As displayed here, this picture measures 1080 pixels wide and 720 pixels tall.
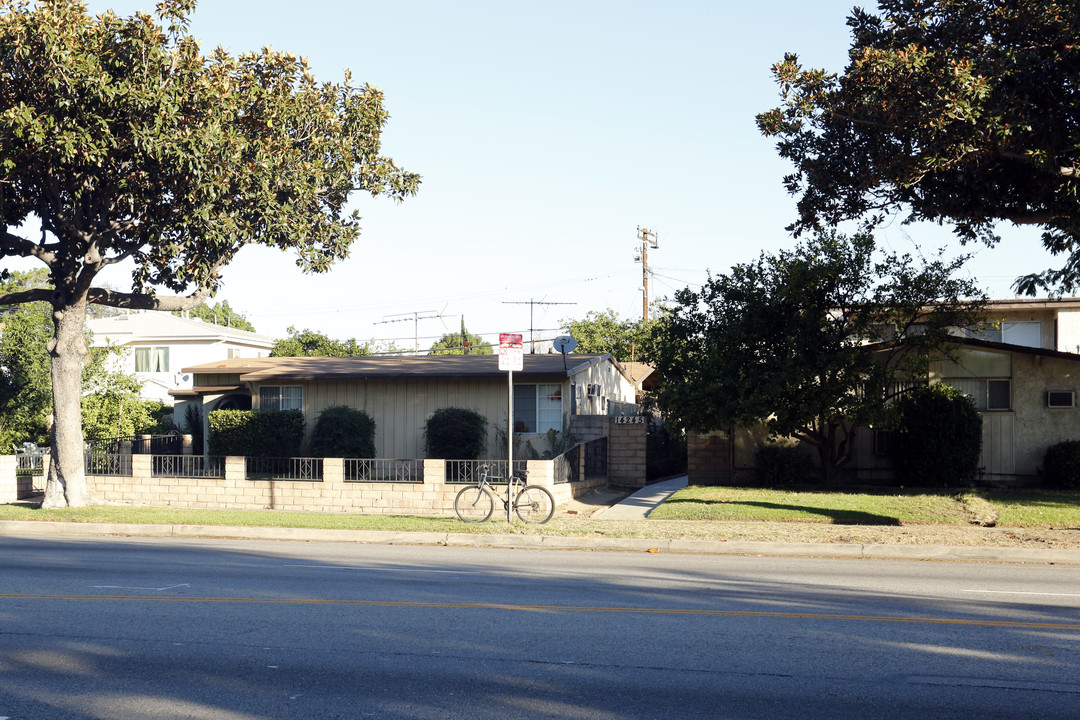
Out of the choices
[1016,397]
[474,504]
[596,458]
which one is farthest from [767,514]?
[1016,397]

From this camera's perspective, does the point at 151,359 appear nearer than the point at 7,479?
No

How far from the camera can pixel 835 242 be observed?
19938 millimetres

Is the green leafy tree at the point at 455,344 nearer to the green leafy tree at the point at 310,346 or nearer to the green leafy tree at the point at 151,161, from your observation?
the green leafy tree at the point at 310,346

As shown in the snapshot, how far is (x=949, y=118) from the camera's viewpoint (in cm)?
1285

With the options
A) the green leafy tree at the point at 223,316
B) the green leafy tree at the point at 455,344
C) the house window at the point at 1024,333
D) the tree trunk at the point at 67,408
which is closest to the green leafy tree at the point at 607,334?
the green leafy tree at the point at 455,344

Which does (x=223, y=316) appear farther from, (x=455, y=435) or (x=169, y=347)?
(x=455, y=435)

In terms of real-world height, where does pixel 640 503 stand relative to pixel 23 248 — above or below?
below

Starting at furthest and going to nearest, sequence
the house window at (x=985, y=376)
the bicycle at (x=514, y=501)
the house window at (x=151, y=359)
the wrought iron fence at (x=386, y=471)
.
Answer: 1. the house window at (x=151, y=359)
2. the house window at (x=985, y=376)
3. the wrought iron fence at (x=386, y=471)
4. the bicycle at (x=514, y=501)

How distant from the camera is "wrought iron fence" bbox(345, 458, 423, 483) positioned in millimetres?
21406

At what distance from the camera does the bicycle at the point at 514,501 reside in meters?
17.5

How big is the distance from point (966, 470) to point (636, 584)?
13.1m

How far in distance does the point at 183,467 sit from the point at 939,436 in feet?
58.0

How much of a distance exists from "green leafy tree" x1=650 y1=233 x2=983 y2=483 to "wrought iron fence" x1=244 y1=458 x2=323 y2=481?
28.2 feet

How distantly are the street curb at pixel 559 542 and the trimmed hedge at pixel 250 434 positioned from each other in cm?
748
